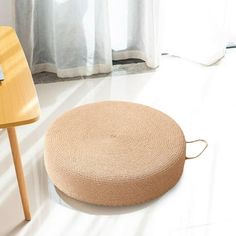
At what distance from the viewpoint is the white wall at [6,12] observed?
261 centimetres

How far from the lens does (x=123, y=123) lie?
81.0 inches

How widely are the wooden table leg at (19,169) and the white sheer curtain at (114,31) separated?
3.82 ft

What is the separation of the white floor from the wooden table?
0.15 m

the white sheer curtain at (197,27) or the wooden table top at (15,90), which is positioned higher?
the wooden table top at (15,90)

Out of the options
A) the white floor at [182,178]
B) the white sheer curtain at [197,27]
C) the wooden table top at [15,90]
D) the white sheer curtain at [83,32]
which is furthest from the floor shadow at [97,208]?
the white sheer curtain at [197,27]

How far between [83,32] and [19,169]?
49.8 inches

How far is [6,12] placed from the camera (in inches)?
104

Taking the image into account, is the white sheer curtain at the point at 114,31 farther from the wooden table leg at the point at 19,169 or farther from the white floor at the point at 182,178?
the wooden table leg at the point at 19,169

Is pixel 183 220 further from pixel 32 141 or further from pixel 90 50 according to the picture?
pixel 90 50

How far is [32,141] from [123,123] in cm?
52

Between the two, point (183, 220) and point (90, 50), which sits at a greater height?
point (90, 50)

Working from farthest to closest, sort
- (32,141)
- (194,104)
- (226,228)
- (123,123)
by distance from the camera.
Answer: (194,104) < (32,141) < (123,123) < (226,228)

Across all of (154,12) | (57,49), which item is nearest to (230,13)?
(154,12)

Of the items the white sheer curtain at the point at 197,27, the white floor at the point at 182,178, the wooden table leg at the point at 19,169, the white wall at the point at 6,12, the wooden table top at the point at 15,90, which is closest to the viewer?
the wooden table top at the point at 15,90
